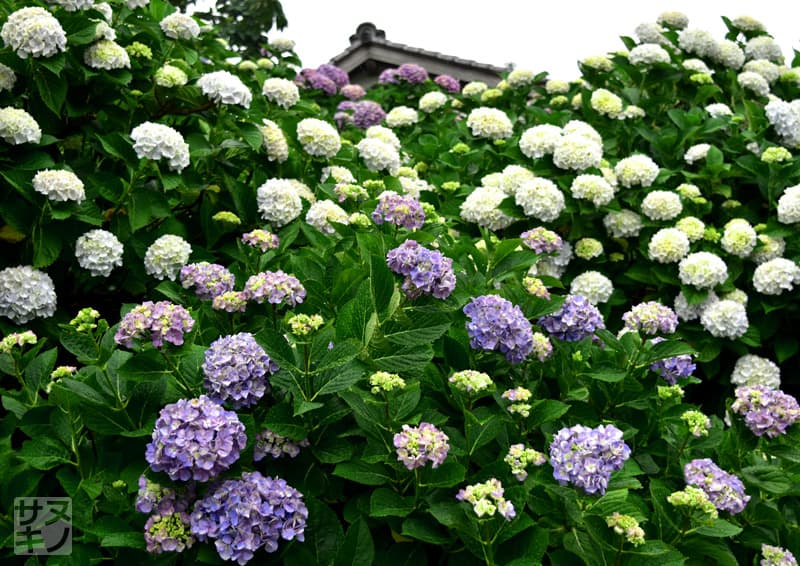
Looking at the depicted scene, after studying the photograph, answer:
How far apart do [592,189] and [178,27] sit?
1987 millimetres

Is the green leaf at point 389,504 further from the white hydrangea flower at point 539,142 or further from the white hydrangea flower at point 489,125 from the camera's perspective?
the white hydrangea flower at point 489,125

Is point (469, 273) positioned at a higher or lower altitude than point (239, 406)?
higher

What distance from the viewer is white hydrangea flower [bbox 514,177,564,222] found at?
3203mm

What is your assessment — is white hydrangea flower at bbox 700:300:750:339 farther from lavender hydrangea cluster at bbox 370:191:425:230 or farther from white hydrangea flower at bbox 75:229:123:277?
white hydrangea flower at bbox 75:229:123:277

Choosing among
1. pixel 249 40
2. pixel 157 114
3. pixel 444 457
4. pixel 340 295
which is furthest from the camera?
pixel 249 40

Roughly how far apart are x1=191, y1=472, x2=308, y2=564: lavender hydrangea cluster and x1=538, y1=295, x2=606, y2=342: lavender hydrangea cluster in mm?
840

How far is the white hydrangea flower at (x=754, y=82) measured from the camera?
4641 mm

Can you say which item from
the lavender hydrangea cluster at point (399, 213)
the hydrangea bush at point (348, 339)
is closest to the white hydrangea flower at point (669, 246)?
the hydrangea bush at point (348, 339)

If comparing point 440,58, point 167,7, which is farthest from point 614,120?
point 440,58

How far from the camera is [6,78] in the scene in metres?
2.38

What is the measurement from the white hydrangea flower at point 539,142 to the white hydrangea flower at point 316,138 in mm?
1030

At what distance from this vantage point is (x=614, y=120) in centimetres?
432

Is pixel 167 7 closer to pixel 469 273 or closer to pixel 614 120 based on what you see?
pixel 469 273

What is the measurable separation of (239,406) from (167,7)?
2539mm
